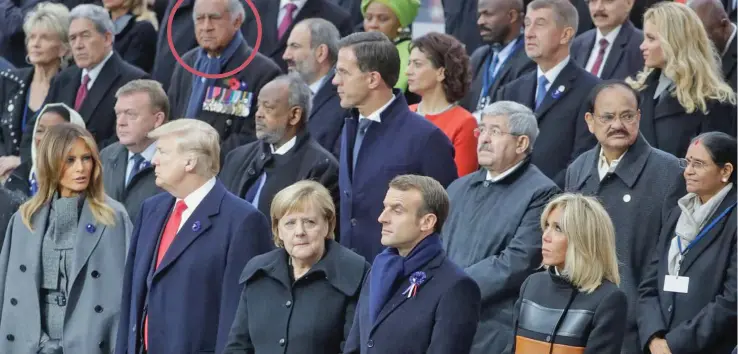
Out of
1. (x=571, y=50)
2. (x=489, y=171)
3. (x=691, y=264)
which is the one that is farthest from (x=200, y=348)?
(x=571, y=50)

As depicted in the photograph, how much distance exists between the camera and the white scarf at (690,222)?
7324 millimetres

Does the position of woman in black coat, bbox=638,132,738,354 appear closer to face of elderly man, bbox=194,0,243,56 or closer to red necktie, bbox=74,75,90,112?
face of elderly man, bbox=194,0,243,56

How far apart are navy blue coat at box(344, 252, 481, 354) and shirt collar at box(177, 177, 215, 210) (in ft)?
3.68

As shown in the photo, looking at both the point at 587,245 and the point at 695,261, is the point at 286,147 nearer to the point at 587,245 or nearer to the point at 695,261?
the point at 695,261

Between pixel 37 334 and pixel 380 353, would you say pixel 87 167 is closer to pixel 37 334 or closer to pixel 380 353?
pixel 37 334

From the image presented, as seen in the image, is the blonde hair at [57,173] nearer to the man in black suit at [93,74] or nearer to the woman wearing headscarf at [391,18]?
the man in black suit at [93,74]

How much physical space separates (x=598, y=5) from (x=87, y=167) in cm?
345

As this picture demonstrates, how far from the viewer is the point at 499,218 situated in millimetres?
7234

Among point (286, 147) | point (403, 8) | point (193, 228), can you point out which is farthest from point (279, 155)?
point (403, 8)

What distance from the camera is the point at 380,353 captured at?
6352 mm

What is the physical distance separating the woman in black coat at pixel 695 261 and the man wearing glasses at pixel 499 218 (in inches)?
24.8

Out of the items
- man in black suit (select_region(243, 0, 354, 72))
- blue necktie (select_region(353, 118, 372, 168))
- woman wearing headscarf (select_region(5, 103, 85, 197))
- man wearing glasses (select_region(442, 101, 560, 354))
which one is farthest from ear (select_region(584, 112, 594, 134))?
man in black suit (select_region(243, 0, 354, 72))

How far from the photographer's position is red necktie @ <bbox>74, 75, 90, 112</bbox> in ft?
A: 34.1

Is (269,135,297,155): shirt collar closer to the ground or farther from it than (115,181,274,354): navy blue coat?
farther from it
